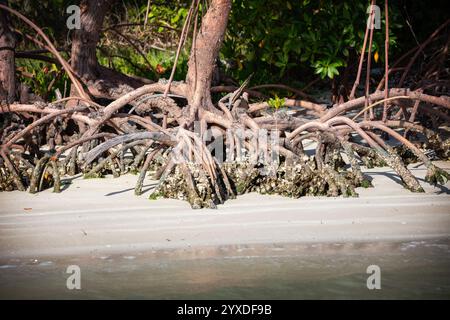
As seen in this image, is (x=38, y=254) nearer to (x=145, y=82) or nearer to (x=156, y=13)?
(x=145, y=82)

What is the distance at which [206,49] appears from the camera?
7.69m

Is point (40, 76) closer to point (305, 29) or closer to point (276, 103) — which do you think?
point (305, 29)

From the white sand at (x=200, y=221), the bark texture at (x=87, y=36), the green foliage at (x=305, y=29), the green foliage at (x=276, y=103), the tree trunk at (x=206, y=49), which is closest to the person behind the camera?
the white sand at (x=200, y=221)

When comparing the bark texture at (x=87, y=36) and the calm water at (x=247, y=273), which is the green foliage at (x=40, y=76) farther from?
the calm water at (x=247, y=273)

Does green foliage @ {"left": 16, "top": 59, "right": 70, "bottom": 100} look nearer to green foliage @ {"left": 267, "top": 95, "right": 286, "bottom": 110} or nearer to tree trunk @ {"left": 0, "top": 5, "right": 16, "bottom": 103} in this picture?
tree trunk @ {"left": 0, "top": 5, "right": 16, "bottom": 103}

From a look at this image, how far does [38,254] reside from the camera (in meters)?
5.95

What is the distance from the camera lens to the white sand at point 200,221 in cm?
610

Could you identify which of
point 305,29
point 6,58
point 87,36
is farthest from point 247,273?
point 305,29

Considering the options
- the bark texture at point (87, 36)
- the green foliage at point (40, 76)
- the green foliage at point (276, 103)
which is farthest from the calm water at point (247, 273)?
the green foliage at point (40, 76)

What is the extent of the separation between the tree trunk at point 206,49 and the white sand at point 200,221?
1.07 m

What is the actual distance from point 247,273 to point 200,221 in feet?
2.61

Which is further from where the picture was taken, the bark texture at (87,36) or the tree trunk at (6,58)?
the bark texture at (87,36)

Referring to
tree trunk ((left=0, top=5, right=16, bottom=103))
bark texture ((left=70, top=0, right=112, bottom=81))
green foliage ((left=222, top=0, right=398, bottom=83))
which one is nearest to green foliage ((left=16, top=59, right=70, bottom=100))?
bark texture ((left=70, top=0, right=112, bottom=81))
